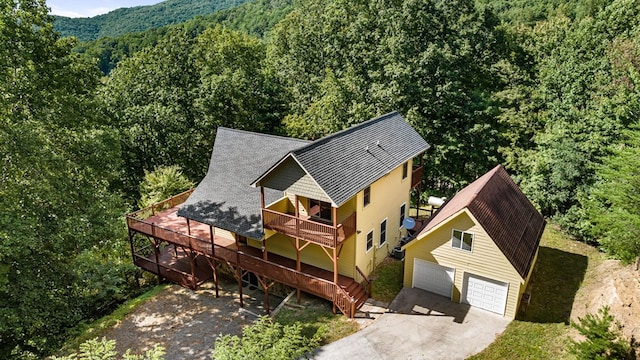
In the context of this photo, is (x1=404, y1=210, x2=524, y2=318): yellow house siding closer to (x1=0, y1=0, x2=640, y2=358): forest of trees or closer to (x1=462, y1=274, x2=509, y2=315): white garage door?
(x1=462, y1=274, x2=509, y2=315): white garage door

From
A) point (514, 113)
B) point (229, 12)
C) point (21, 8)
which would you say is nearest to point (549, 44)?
point (514, 113)

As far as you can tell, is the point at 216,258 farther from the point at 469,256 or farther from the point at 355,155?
the point at 469,256

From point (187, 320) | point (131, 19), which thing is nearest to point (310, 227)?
point (187, 320)

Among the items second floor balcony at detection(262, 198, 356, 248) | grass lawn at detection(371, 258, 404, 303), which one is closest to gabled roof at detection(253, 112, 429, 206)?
second floor balcony at detection(262, 198, 356, 248)

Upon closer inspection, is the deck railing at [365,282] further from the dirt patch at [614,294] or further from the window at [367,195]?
the dirt patch at [614,294]

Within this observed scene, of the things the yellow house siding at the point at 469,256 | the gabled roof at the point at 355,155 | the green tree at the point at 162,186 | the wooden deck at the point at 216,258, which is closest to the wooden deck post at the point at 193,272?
the wooden deck at the point at 216,258

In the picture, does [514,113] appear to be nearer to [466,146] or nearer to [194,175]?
[466,146]
